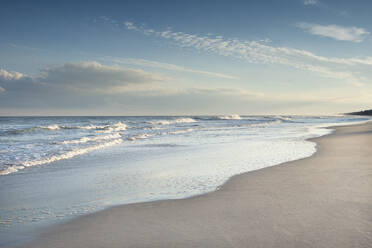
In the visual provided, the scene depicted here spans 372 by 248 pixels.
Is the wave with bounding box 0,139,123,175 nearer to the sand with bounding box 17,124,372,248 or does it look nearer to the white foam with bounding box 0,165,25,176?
the white foam with bounding box 0,165,25,176

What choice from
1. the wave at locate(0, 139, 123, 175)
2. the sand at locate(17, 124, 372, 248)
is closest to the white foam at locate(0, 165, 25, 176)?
the wave at locate(0, 139, 123, 175)

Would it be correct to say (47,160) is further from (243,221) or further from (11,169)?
(243,221)

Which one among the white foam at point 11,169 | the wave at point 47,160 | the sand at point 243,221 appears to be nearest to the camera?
the sand at point 243,221

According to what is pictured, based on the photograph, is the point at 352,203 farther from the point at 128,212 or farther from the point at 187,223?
the point at 128,212

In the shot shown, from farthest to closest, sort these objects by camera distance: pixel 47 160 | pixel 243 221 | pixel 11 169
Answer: pixel 47 160
pixel 11 169
pixel 243 221

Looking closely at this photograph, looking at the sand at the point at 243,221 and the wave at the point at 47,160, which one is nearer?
the sand at the point at 243,221

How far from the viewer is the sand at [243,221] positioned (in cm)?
320

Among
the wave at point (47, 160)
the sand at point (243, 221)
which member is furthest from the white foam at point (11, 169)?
the sand at point (243, 221)

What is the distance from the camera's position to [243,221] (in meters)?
3.75

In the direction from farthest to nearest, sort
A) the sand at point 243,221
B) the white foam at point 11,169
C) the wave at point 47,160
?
the wave at point 47,160 → the white foam at point 11,169 → the sand at point 243,221

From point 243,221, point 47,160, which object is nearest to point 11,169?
point 47,160

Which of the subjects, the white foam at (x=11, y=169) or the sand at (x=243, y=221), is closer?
the sand at (x=243, y=221)

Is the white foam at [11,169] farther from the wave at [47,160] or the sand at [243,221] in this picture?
the sand at [243,221]

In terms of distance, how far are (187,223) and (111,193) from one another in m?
2.18
